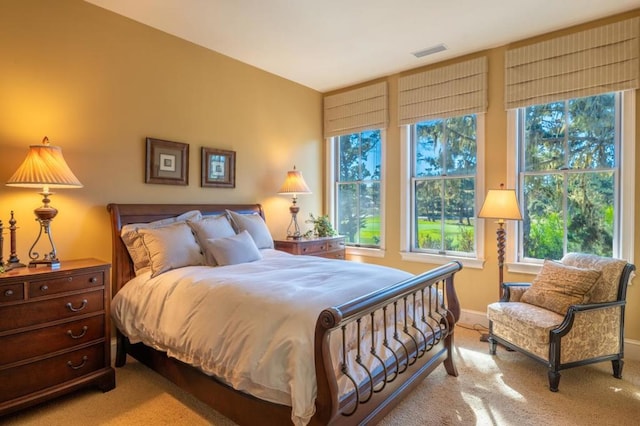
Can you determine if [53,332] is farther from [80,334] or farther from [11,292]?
[11,292]

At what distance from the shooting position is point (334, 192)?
5.17 m

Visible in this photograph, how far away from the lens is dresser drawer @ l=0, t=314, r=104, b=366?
2.13 m

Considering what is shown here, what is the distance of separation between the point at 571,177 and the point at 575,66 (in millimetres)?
1004

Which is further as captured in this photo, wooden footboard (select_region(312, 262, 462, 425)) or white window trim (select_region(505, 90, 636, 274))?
white window trim (select_region(505, 90, 636, 274))

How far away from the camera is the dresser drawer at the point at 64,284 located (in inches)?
87.3

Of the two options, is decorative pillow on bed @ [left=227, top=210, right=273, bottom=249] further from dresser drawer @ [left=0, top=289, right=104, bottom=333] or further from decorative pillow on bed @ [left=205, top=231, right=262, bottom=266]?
dresser drawer @ [left=0, top=289, right=104, bottom=333]

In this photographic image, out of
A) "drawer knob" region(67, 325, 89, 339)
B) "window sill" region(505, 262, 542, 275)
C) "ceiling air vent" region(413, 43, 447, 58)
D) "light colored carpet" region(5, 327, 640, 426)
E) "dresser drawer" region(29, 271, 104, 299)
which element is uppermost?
"ceiling air vent" region(413, 43, 447, 58)

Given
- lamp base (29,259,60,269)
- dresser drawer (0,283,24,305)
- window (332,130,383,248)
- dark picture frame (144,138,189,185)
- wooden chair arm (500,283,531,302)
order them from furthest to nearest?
1. window (332,130,383,248)
2. dark picture frame (144,138,189,185)
3. wooden chair arm (500,283,531,302)
4. lamp base (29,259,60,269)
5. dresser drawer (0,283,24,305)

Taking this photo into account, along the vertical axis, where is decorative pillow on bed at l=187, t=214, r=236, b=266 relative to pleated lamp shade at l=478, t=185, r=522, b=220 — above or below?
below

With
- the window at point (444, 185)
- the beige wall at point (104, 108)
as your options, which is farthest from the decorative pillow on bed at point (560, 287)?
the beige wall at point (104, 108)

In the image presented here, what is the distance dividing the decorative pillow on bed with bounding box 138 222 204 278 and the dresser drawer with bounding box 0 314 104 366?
514 millimetres

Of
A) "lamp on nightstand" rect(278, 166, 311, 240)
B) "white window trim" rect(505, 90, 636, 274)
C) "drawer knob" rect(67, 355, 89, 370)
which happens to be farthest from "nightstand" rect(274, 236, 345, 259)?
"white window trim" rect(505, 90, 636, 274)

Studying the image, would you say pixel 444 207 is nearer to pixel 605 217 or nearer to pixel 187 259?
pixel 605 217

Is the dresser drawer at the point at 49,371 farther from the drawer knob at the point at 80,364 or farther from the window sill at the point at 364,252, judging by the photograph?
the window sill at the point at 364,252
